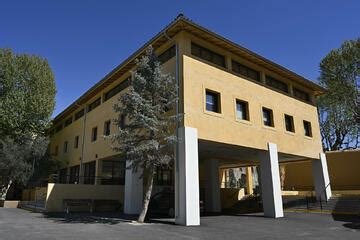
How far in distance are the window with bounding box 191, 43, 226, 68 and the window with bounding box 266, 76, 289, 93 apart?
4.57 m

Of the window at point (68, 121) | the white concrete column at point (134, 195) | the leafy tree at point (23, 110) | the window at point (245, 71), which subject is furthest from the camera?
the window at point (68, 121)

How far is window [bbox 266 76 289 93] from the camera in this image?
793 inches

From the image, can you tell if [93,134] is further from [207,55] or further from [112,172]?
[207,55]

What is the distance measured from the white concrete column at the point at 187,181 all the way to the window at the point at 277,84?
8810mm

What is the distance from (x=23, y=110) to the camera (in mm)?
28328

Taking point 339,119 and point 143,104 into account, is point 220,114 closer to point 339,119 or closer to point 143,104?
point 143,104

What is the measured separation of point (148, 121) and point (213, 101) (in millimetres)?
4478

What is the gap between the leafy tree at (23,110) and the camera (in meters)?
25.8

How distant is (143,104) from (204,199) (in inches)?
468

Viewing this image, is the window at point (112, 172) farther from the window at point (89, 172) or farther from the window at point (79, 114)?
the window at point (79, 114)

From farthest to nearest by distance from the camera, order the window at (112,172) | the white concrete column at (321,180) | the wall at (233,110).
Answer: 1. the window at (112,172)
2. the white concrete column at (321,180)
3. the wall at (233,110)

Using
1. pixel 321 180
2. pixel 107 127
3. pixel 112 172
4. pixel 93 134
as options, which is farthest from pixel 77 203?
pixel 321 180

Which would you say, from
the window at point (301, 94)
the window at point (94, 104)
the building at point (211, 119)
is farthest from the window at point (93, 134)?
the window at point (301, 94)

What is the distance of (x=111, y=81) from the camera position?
2184cm
